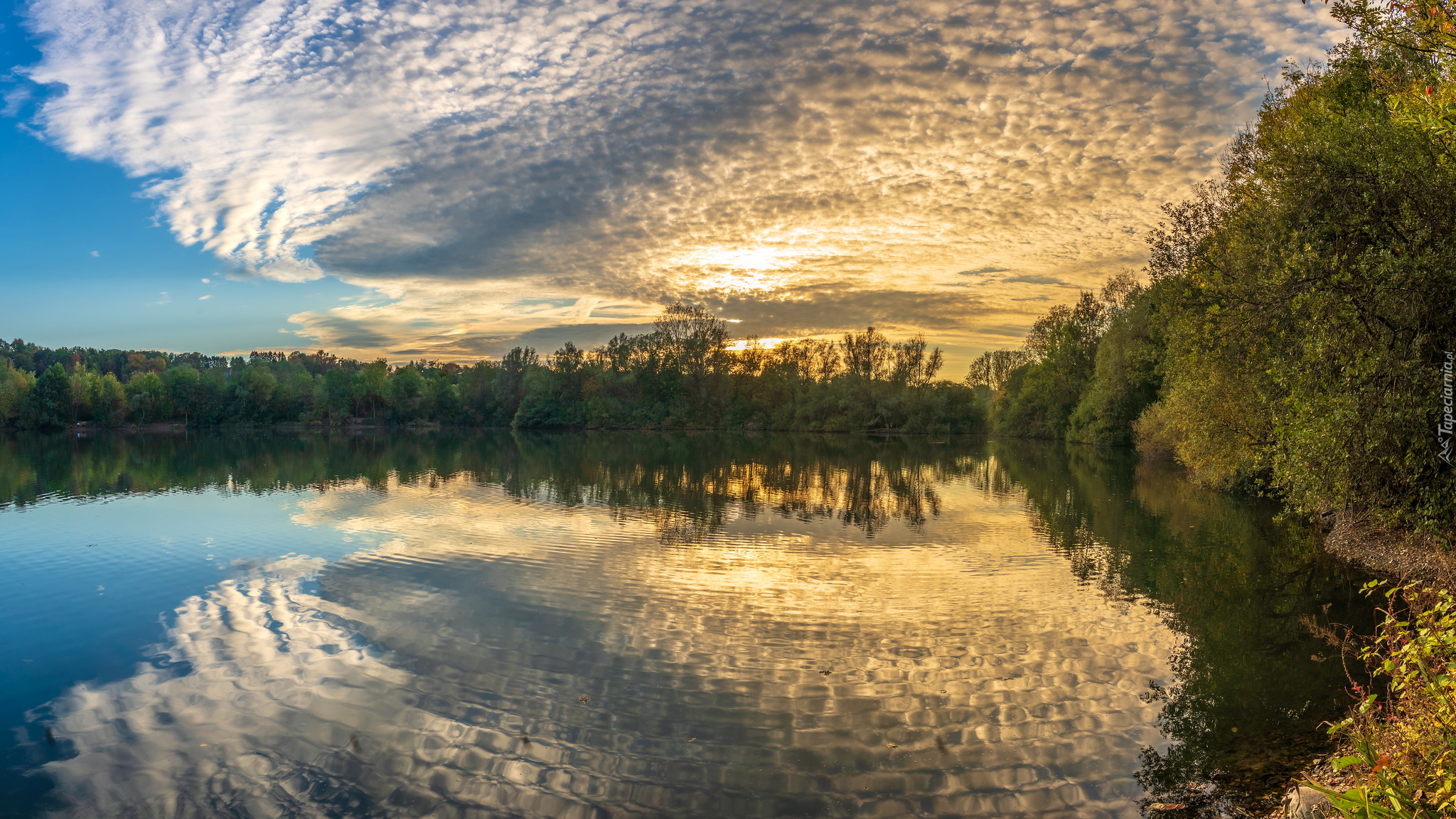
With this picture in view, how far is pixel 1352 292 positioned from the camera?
13.2m

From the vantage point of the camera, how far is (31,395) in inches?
3957

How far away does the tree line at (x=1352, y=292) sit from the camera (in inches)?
491

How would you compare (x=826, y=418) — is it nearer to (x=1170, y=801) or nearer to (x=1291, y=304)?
(x=1291, y=304)

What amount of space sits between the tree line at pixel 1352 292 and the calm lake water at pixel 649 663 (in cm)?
276

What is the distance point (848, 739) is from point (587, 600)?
264 inches

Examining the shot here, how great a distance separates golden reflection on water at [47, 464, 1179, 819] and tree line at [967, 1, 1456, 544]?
5941 millimetres

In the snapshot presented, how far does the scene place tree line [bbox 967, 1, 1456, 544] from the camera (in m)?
12.5

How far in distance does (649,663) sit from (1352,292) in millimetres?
13969

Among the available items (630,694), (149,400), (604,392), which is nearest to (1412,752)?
(630,694)

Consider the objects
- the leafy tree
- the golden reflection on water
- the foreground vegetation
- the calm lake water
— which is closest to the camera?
the foreground vegetation

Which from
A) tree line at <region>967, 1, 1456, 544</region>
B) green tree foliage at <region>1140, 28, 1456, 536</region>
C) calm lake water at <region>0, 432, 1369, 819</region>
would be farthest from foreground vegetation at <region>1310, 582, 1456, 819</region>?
green tree foliage at <region>1140, 28, 1456, 536</region>

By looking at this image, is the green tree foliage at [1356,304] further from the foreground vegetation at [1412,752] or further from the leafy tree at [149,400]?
the leafy tree at [149,400]

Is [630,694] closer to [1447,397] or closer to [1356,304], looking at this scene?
[1356,304]

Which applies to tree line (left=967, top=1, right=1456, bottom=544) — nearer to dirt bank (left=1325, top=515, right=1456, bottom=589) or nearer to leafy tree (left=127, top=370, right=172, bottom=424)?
dirt bank (left=1325, top=515, right=1456, bottom=589)
